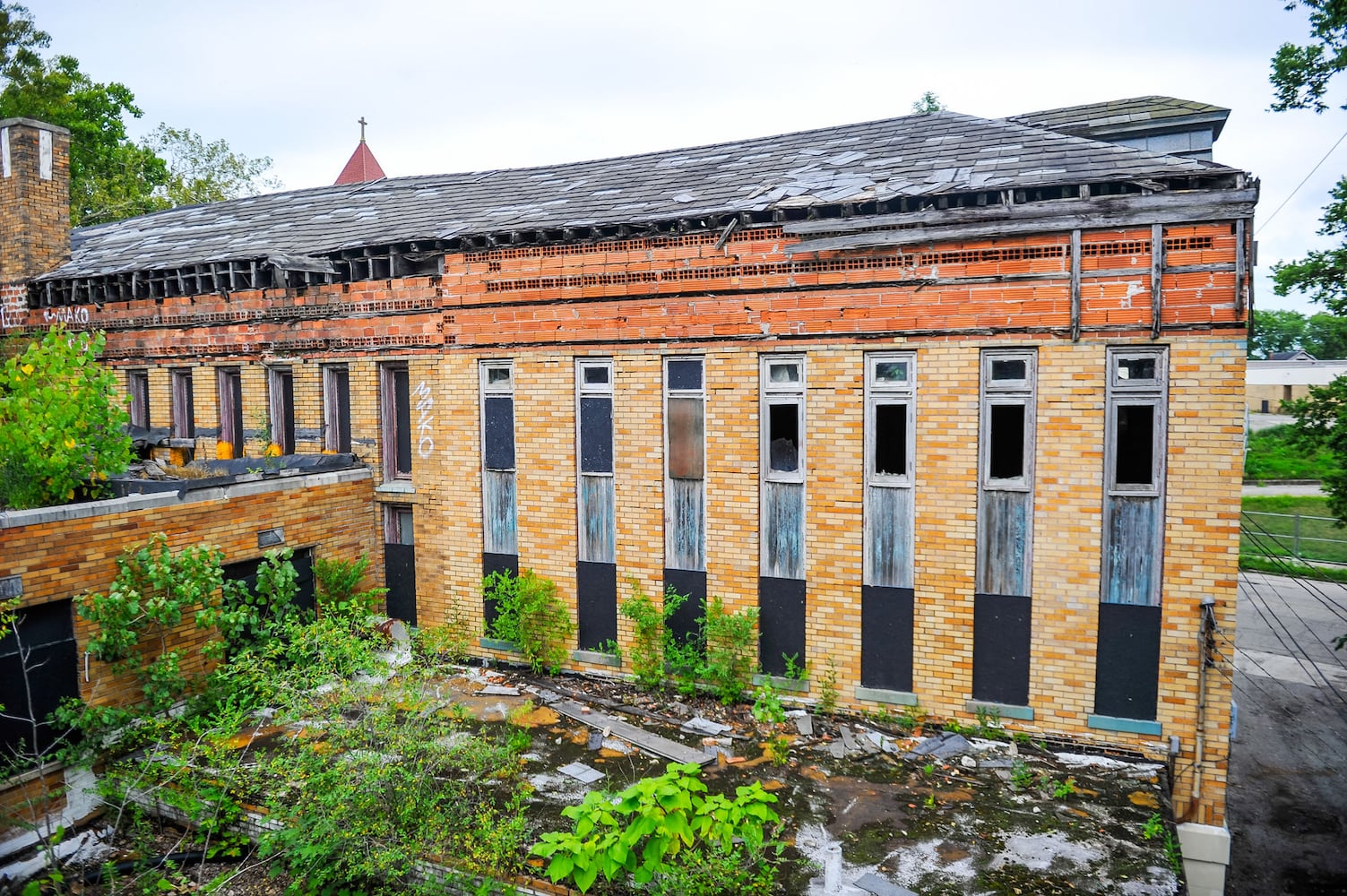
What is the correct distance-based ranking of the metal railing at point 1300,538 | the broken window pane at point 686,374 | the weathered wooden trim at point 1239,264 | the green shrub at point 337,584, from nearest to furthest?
the weathered wooden trim at point 1239,264
the broken window pane at point 686,374
the green shrub at point 337,584
the metal railing at point 1300,538

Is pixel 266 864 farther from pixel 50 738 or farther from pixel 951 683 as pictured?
pixel 951 683

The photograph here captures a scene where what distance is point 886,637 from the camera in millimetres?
9992

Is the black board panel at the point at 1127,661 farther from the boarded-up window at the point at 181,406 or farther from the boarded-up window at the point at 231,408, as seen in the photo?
the boarded-up window at the point at 181,406

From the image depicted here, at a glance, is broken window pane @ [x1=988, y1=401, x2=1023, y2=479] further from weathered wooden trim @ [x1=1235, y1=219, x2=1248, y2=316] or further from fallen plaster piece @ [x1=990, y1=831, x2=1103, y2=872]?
fallen plaster piece @ [x1=990, y1=831, x2=1103, y2=872]

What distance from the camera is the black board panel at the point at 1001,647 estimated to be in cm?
938

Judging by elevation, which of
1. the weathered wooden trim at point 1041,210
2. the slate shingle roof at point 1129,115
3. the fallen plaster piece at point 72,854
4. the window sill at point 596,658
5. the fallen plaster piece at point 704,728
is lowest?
the fallen plaster piece at point 72,854

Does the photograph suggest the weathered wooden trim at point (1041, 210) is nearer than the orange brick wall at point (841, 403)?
Yes

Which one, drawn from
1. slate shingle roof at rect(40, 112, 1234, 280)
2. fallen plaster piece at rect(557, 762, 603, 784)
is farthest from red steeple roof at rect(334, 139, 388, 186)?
fallen plaster piece at rect(557, 762, 603, 784)

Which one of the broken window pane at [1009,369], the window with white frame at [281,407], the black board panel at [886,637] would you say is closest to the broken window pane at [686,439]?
the black board panel at [886,637]

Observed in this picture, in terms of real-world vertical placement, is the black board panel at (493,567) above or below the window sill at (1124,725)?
above

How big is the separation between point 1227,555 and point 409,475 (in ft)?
37.0

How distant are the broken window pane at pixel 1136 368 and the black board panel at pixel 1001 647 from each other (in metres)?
2.74

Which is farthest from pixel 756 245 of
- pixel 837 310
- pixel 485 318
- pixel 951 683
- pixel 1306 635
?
pixel 1306 635

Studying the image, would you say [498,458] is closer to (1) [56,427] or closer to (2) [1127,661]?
(1) [56,427]
